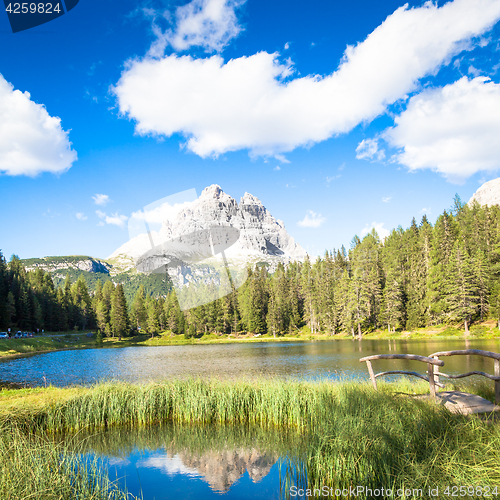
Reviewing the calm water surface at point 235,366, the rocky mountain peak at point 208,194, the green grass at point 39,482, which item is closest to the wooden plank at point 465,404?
the green grass at point 39,482

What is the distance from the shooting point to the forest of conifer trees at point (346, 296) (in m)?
50.4

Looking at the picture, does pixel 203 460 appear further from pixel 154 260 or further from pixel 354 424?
pixel 154 260

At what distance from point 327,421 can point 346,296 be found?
192ft

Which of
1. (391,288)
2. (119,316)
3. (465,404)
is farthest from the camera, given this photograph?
(119,316)

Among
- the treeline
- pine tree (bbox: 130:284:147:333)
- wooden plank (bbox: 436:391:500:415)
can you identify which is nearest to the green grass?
wooden plank (bbox: 436:391:500:415)

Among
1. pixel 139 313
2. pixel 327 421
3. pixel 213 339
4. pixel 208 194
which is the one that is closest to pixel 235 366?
pixel 208 194

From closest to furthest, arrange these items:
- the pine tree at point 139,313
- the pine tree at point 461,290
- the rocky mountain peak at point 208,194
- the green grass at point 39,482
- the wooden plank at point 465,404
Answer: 1. the green grass at point 39,482
2. the wooden plank at point 465,404
3. the rocky mountain peak at point 208,194
4. the pine tree at point 461,290
5. the pine tree at point 139,313

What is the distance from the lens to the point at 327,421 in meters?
7.21

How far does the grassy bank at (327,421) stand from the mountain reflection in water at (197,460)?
0.59 m

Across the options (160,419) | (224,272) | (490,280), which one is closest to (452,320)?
(490,280)

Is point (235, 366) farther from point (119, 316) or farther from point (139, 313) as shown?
point (139, 313)

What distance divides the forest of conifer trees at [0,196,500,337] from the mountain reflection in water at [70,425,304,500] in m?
34.4

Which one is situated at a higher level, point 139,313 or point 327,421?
point 327,421

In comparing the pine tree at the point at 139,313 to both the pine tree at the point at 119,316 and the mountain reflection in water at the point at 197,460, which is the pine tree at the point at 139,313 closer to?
the pine tree at the point at 119,316
